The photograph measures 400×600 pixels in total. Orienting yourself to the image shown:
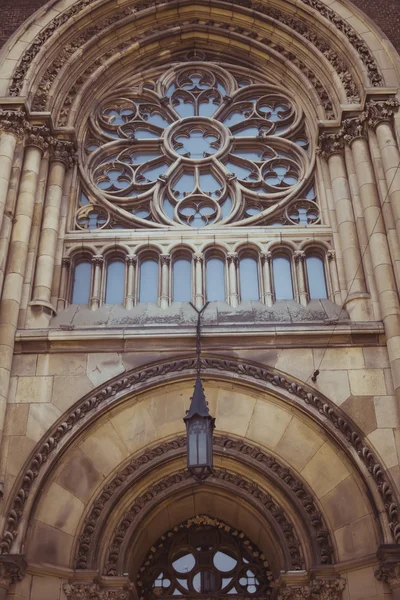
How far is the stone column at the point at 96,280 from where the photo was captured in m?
13.2

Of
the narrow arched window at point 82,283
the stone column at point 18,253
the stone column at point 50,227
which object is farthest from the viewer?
the narrow arched window at point 82,283

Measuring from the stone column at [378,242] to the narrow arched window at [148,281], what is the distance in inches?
153

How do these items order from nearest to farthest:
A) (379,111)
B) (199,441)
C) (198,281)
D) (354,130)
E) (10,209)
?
(199,441), (10,209), (198,281), (379,111), (354,130)

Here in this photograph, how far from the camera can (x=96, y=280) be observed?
44.2ft

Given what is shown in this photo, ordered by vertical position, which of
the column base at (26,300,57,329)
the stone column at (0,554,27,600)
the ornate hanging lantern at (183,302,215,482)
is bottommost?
the stone column at (0,554,27,600)

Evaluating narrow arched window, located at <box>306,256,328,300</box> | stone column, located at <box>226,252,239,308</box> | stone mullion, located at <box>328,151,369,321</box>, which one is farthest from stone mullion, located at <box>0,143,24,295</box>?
stone mullion, located at <box>328,151,369,321</box>

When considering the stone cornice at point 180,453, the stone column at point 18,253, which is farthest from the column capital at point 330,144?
the stone cornice at point 180,453

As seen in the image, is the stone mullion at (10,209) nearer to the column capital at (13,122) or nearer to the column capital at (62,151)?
the column capital at (13,122)

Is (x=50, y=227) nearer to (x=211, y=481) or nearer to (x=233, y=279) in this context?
(x=233, y=279)

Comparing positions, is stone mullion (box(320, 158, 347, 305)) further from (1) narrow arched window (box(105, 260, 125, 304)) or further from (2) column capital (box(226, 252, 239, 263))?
(1) narrow arched window (box(105, 260, 125, 304))

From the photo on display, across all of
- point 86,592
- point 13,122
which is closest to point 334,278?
point 13,122

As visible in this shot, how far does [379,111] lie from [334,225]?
233 centimetres

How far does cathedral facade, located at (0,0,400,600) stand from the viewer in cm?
1067

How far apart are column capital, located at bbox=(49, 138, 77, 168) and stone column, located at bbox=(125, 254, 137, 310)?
8.14 ft
